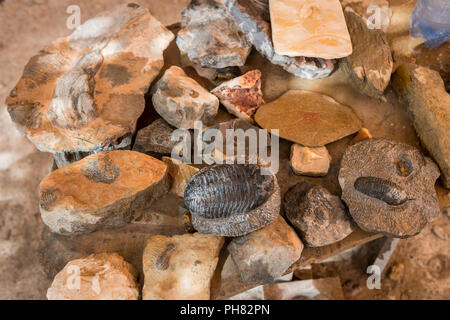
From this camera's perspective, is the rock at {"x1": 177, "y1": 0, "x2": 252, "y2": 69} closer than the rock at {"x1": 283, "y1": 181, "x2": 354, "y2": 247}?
No

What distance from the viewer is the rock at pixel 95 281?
1683 mm

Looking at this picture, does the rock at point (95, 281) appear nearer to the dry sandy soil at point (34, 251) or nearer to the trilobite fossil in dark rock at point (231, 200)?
the trilobite fossil in dark rock at point (231, 200)

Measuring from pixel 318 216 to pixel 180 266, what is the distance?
0.77m

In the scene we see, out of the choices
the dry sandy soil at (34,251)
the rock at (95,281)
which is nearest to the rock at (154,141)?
the rock at (95,281)

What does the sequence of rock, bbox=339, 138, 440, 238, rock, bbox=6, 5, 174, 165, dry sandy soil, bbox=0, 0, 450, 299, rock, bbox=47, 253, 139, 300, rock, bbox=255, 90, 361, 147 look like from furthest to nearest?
dry sandy soil, bbox=0, 0, 450, 299 → rock, bbox=255, 90, 361, 147 → rock, bbox=6, 5, 174, 165 → rock, bbox=339, 138, 440, 238 → rock, bbox=47, 253, 139, 300

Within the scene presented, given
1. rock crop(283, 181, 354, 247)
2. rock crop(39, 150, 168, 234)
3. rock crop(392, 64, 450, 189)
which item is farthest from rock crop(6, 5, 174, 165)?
rock crop(392, 64, 450, 189)

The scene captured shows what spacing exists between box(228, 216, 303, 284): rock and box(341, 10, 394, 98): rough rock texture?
109 cm

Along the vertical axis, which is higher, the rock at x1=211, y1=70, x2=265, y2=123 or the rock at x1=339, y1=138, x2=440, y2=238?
the rock at x1=211, y1=70, x2=265, y2=123

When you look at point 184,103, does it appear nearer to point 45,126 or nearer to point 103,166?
point 103,166

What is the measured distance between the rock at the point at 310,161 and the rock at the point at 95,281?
3.56 feet

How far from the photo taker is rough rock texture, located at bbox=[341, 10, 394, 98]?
216 cm

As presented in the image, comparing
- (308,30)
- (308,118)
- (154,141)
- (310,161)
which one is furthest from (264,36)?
(154,141)

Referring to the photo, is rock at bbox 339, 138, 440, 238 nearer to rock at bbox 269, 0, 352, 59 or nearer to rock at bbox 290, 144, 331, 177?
rock at bbox 290, 144, 331, 177

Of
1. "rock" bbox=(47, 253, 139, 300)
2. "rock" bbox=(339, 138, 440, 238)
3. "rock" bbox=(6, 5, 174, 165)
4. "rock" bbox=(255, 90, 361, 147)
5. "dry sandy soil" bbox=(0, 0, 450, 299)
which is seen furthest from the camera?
"dry sandy soil" bbox=(0, 0, 450, 299)
